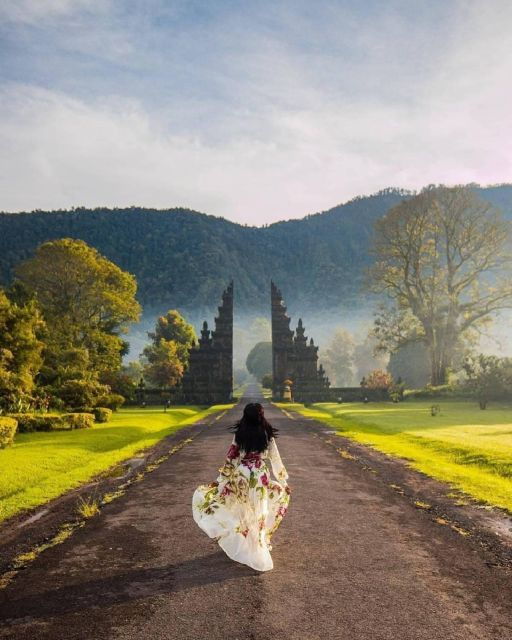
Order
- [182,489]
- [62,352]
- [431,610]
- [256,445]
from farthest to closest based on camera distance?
[62,352] < [182,489] < [256,445] < [431,610]

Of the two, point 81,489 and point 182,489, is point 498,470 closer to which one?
point 182,489

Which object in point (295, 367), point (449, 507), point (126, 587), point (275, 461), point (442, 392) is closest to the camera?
point (126, 587)

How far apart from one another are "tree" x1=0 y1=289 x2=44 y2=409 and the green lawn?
18240 mm

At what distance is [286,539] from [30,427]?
21.9m

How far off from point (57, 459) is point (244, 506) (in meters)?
12.0

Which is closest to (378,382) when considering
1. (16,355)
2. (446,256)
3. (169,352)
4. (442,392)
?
(442,392)

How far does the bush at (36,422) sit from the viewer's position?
26.8 meters

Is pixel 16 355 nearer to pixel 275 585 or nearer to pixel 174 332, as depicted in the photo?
pixel 275 585

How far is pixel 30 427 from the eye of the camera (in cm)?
2703

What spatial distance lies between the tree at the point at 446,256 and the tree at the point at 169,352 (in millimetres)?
29764

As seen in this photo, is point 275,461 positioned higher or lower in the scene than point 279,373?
lower

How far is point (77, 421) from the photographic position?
29.1 m

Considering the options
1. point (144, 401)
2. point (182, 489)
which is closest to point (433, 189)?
point (144, 401)

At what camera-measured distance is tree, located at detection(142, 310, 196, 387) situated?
240 ft
